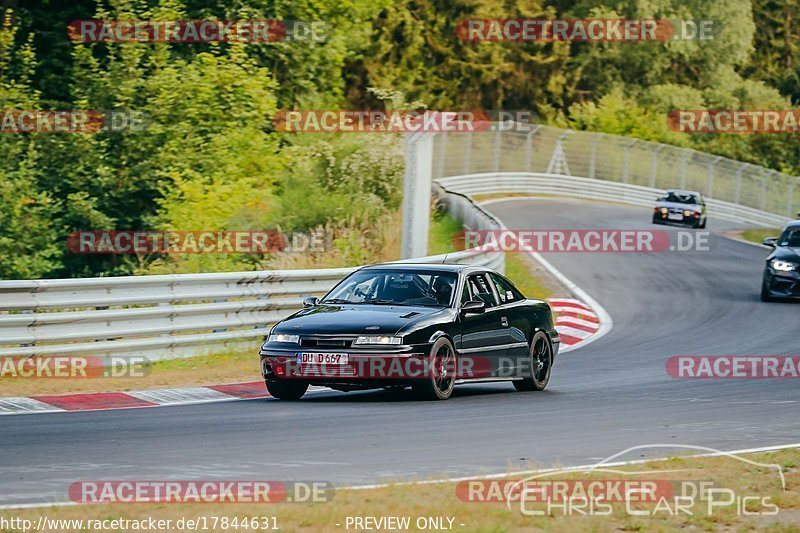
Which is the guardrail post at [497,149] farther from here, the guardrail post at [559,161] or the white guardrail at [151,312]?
the white guardrail at [151,312]

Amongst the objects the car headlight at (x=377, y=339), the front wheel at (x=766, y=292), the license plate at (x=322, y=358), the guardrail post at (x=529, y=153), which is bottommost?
the front wheel at (x=766, y=292)

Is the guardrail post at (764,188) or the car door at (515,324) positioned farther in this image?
the guardrail post at (764,188)

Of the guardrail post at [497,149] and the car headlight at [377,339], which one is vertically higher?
the guardrail post at [497,149]

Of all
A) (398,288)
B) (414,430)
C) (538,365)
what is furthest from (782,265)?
(414,430)

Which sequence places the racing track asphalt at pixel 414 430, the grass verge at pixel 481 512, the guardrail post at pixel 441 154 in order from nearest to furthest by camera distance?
the grass verge at pixel 481 512, the racing track asphalt at pixel 414 430, the guardrail post at pixel 441 154

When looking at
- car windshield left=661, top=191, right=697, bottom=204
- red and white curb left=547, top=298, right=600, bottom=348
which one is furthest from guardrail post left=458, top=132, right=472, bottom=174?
red and white curb left=547, top=298, right=600, bottom=348

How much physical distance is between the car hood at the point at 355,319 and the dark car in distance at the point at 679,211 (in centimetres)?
3334

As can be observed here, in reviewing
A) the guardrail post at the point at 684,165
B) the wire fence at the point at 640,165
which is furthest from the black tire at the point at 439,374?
the guardrail post at the point at 684,165

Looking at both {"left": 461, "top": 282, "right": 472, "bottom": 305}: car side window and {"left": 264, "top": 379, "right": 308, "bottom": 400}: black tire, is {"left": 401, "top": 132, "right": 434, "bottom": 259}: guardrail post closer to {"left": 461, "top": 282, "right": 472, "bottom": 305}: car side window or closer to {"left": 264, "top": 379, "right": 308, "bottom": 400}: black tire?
{"left": 461, "top": 282, "right": 472, "bottom": 305}: car side window

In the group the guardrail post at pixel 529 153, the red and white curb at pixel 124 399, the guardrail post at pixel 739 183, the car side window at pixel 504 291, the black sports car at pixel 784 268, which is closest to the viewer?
the red and white curb at pixel 124 399

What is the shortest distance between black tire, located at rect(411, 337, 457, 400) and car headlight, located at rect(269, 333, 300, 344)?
1.18 meters

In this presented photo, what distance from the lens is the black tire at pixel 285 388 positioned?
1280cm

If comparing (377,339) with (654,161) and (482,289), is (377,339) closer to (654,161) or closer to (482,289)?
(482,289)

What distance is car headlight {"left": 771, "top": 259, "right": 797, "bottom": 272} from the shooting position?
2533cm
